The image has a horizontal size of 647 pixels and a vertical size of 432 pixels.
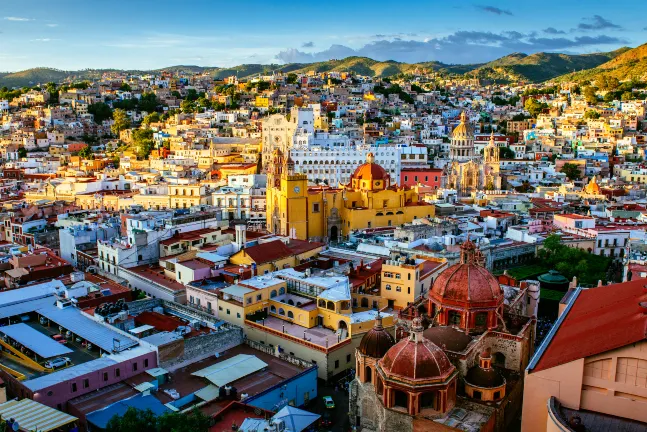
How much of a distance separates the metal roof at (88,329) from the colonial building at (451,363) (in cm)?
1081

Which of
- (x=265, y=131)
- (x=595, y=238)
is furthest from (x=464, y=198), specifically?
(x=265, y=131)

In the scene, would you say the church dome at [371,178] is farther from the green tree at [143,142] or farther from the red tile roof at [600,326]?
the green tree at [143,142]

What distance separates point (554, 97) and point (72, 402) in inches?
5331

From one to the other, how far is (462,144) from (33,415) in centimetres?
6834

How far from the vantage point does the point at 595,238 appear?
45688 millimetres

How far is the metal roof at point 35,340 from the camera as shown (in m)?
26.9

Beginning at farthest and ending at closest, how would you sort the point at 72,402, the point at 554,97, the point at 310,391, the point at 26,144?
1. the point at 554,97
2. the point at 26,144
3. the point at 310,391
4. the point at 72,402

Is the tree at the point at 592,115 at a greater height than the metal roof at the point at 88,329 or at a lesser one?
greater

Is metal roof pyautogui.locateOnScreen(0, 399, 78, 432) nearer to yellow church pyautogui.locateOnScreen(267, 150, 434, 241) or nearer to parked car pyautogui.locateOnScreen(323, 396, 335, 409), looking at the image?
parked car pyautogui.locateOnScreen(323, 396, 335, 409)

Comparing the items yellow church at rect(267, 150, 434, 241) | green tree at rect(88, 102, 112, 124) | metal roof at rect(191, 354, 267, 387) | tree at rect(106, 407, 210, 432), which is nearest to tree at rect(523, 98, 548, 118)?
yellow church at rect(267, 150, 434, 241)

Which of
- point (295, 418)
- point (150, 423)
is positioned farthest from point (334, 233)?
point (150, 423)

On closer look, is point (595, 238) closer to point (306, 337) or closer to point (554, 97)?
point (306, 337)

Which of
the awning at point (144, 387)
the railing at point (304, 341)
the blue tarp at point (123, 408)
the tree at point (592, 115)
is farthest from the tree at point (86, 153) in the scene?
the tree at point (592, 115)

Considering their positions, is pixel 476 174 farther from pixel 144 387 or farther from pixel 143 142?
pixel 144 387
